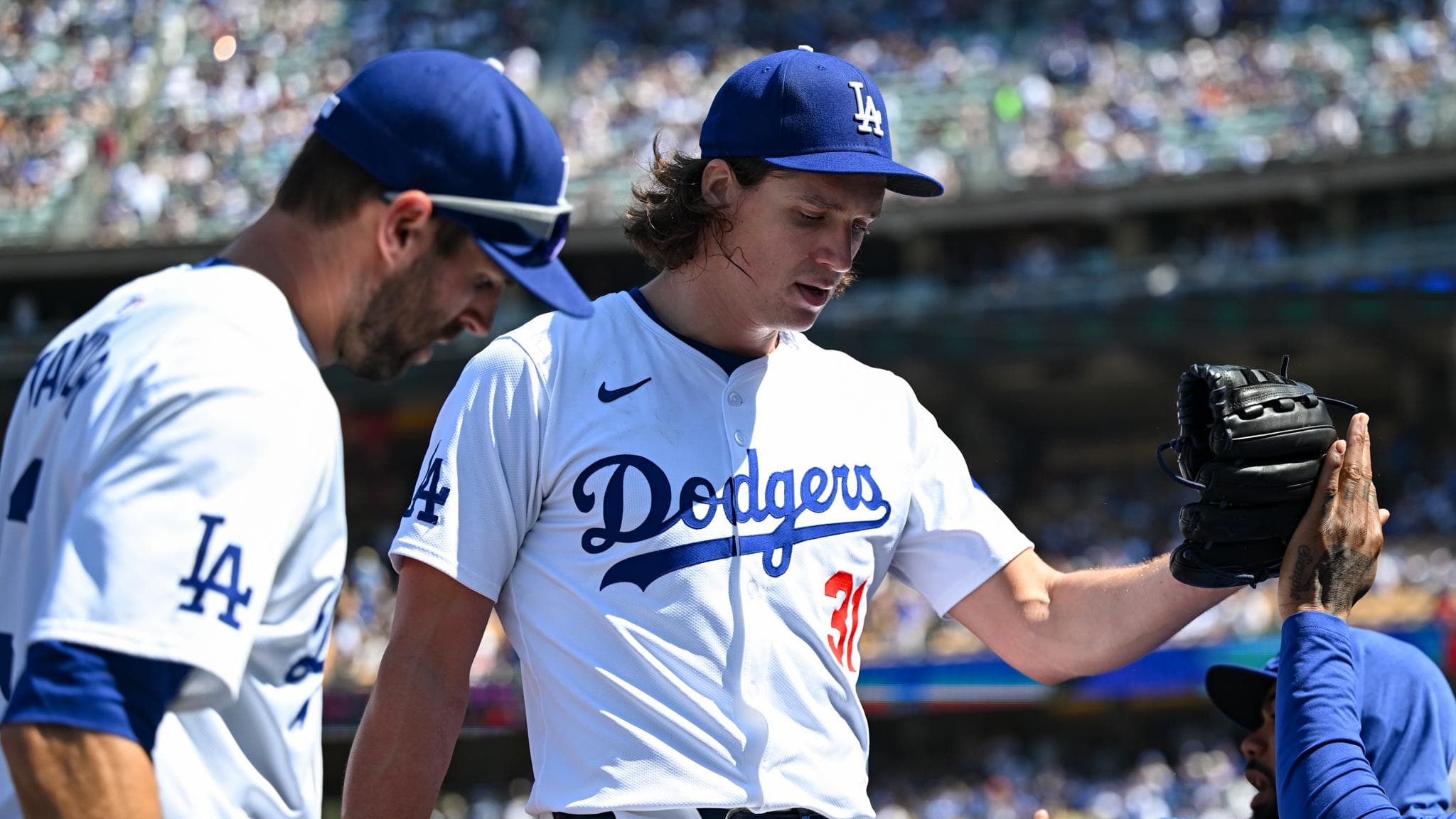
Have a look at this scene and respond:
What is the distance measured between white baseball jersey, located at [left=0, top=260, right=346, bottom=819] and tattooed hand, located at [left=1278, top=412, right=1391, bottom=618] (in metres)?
1.55

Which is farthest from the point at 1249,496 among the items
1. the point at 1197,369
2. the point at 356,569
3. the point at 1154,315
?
the point at 1154,315

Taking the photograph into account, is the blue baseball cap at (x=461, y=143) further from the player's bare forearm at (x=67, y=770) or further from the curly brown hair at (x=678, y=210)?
the curly brown hair at (x=678, y=210)

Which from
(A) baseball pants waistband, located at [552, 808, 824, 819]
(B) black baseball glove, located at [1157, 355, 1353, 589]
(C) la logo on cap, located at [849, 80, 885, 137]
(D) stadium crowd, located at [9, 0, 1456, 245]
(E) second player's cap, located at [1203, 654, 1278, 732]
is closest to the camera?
(A) baseball pants waistband, located at [552, 808, 824, 819]

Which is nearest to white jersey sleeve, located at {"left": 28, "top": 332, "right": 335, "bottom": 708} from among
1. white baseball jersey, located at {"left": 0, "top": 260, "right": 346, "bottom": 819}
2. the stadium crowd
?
white baseball jersey, located at {"left": 0, "top": 260, "right": 346, "bottom": 819}

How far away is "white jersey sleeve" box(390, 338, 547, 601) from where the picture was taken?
2461 mm

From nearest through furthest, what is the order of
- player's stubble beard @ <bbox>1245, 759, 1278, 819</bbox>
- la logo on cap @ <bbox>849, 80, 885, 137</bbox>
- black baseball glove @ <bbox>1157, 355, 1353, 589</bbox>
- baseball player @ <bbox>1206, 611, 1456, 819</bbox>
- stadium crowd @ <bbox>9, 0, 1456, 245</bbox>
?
black baseball glove @ <bbox>1157, 355, 1353, 589</bbox> < la logo on cap @ <bbox>849, 80, 885, 137</bbox> < baseball player @ <bbox>1206, 611, 1456, 819</bbox> < player's stubble beard @ <bbox>1245, 759, 1278, 819</bbox> < stadium crowd @ <bbox>9, 0, 1456, 245</bbox>

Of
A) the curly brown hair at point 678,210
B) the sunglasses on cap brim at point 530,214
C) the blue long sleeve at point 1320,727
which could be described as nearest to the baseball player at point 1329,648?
the blue long sleeve at point 1320,727

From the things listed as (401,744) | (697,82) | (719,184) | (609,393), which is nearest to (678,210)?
(719,184)

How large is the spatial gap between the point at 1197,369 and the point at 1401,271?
1921cm

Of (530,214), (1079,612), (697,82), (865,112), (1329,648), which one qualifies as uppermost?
(530,214)

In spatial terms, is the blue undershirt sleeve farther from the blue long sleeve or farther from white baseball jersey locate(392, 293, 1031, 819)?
the blue long sleeve

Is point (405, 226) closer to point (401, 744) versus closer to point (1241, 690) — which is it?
point (401, 744)

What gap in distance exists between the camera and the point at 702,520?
8.29ft

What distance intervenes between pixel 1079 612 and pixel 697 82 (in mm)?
22013
